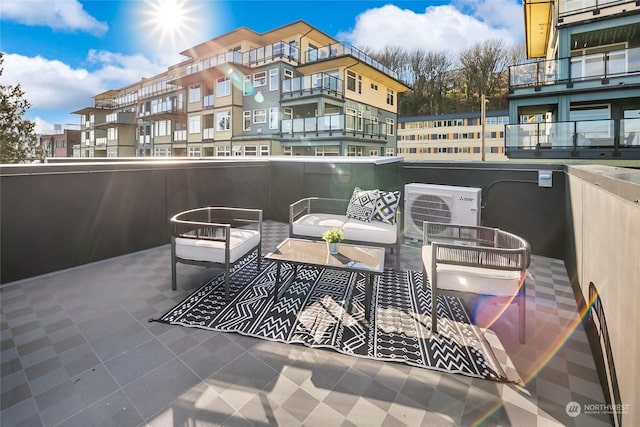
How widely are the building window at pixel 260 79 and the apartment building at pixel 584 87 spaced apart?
12314mm

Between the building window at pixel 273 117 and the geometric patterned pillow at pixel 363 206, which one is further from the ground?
the building window at pixel 273 117

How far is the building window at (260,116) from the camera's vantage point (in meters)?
17.7

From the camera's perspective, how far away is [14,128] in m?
11.3

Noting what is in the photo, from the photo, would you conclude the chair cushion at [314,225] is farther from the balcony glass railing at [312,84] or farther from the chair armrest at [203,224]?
the balcony glass railing at [312,84]

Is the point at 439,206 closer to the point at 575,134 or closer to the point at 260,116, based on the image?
the point at 575,134

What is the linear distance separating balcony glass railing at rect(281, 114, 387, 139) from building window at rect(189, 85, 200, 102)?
8434mm

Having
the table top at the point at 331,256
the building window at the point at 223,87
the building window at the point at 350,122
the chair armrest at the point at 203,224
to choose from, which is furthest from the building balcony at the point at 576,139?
the building window at the point at 223,87

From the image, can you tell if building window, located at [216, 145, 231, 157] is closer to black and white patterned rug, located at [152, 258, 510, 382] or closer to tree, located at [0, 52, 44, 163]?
tree, located at [0, 52, 44, 163]

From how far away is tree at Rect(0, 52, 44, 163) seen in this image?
1100cm

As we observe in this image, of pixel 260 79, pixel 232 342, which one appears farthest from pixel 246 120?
pixel 232 342

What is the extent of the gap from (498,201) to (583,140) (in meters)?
5.21

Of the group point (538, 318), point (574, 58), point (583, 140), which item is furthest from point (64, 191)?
point (574, 58)

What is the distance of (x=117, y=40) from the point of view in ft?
92.3

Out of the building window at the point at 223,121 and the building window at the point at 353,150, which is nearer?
the building window at the point at 353,150
